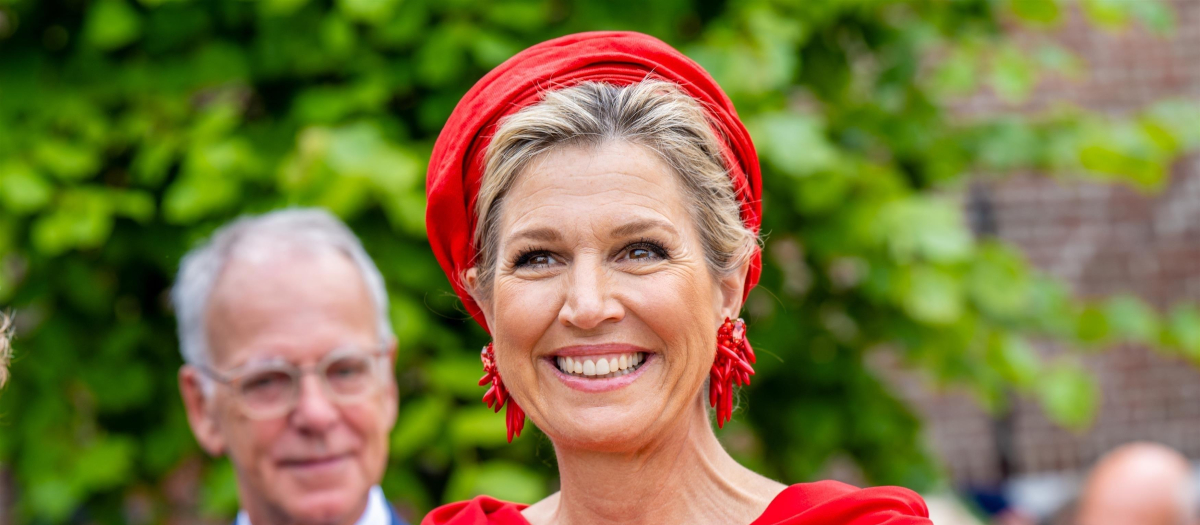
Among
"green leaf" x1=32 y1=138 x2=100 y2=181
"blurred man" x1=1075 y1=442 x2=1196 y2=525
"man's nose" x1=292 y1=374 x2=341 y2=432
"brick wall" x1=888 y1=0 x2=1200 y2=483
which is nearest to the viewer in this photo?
"man's nose" x1=292 y1=374 x2=341 y2=432

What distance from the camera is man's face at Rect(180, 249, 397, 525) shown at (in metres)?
3.07

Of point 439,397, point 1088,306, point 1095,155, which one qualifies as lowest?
point 1088,306

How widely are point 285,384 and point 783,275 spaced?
1.75 meters

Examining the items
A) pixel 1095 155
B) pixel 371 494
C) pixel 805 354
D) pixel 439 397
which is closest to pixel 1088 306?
pixel 1095 155

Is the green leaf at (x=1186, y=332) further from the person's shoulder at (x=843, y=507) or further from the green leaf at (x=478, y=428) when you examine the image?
the person's shoulder at (x=843, y=507)

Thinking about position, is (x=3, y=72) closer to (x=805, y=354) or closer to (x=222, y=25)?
(x=222, y=25)

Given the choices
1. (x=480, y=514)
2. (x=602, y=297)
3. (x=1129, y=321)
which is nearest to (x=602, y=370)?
(x=602, y=297)

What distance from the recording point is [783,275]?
4.12 m

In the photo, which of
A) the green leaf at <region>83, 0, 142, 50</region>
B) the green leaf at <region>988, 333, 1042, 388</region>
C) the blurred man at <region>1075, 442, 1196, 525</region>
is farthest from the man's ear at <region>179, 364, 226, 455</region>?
the blurred man at <region>1075, 442, 1196, 525</region>

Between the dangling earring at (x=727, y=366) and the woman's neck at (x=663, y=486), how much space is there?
0.18 feet

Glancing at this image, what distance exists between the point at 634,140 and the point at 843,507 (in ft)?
2.09

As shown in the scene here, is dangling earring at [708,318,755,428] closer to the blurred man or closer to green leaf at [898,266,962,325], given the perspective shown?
green leaf at [898,266,962,325]

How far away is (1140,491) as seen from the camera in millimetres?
5070

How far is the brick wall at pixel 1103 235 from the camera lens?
634 centimetres
